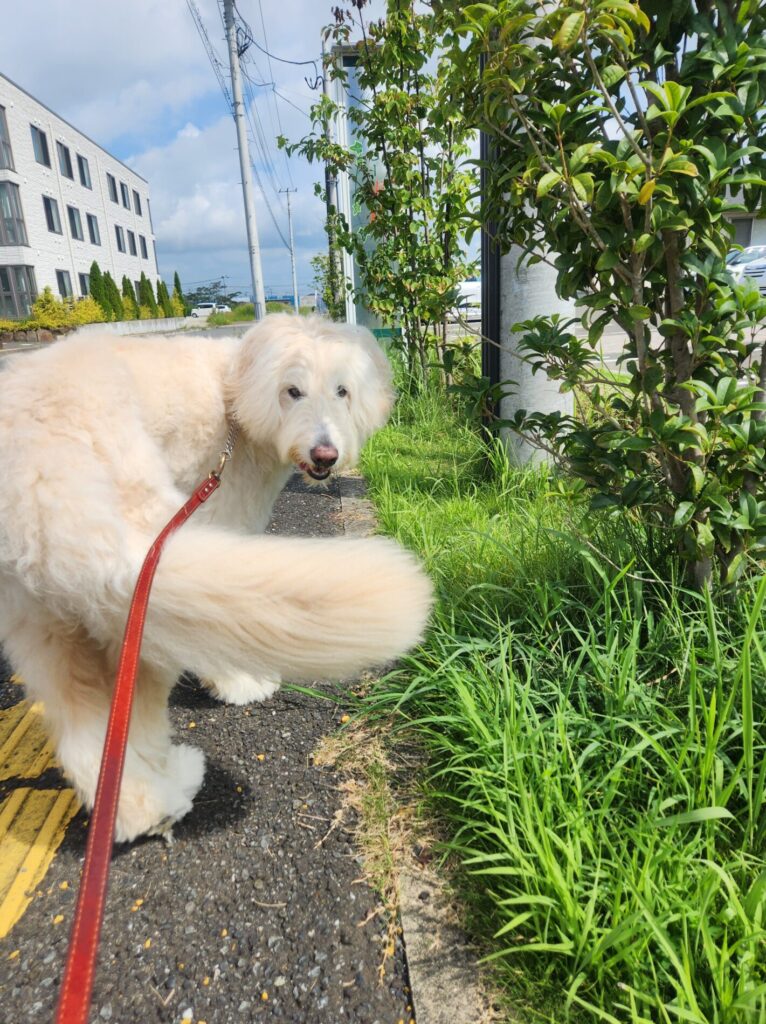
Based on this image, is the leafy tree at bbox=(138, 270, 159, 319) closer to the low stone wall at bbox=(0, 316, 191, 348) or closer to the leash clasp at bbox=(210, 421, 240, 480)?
the low stone wall at bbox=(0, 316, 191, 348)

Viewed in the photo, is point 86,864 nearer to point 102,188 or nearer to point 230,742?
point 230,742

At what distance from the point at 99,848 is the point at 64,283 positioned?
45.9m

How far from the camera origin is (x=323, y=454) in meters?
2.36

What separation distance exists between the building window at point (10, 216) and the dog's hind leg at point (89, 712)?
41.0 m

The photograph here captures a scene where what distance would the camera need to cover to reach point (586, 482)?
2.34 metres

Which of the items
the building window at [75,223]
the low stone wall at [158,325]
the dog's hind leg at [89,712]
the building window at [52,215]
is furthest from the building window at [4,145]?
the dog's hind leg at [89,712]

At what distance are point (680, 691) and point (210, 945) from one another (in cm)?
148

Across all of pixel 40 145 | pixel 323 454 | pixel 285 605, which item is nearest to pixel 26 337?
pixel 40 145

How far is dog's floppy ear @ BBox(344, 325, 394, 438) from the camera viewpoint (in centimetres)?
259

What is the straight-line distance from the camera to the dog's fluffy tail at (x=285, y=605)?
1221 millimetres

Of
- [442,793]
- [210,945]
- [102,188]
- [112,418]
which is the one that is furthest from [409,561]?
[102,188]

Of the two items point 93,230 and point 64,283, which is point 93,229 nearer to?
point 93,230

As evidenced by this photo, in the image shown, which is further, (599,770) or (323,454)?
(323,454)

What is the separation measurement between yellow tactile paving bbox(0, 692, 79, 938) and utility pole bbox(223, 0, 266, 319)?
662 inches
